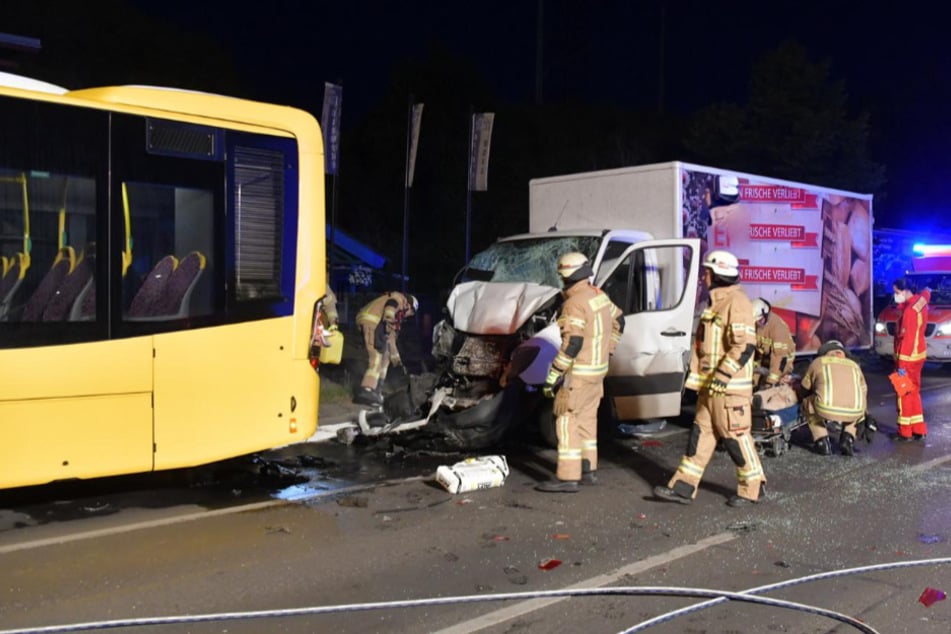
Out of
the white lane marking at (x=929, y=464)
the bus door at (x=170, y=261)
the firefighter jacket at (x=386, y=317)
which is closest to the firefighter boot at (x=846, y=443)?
the white lane marking at (x=929, y=464)

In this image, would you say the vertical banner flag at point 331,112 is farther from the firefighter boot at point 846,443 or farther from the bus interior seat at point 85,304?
the bus interior seat at point 85,304

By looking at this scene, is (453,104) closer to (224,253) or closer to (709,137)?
(709,137)

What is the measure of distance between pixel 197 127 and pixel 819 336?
9.37 metres

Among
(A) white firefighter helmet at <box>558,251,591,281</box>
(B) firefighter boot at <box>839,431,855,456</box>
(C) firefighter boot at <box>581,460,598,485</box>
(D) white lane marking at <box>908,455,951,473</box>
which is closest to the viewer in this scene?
(A) white firefighter helmet at <box>558,251,591,281</box>

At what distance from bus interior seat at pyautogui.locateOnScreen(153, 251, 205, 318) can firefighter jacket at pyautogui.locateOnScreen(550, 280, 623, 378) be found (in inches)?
106

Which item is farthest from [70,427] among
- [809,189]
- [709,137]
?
[709,137]

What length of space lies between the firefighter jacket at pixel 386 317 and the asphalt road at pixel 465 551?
3.48m

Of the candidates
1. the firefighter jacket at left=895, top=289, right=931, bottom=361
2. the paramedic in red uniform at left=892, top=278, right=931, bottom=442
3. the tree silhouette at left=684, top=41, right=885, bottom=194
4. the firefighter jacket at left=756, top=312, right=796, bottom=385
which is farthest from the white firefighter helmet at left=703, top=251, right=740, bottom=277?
the tree silhouette at left=684, top=41, right=885, bottom=194

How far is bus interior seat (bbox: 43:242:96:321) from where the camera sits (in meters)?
5.81

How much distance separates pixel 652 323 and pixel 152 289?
5010 mm

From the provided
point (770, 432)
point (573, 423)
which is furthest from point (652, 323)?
point (573, 423)

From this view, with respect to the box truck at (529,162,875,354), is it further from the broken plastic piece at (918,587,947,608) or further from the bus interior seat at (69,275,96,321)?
the bus interior seat at (69,275,96,321)

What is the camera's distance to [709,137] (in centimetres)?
3459

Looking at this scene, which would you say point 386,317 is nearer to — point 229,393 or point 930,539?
point 229,393
